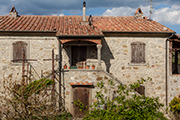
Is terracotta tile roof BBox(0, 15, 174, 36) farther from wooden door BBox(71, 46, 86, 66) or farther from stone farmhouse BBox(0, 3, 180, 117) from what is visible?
wooden door BBox(71, 46, 86, 66)

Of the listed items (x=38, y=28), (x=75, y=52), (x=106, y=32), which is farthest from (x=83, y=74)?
(x=38, y=28)

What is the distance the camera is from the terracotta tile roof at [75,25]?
1174cm

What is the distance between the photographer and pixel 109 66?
1232cm

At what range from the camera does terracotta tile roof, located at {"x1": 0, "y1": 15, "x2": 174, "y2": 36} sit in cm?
1174

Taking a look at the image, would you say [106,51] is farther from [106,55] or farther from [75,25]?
[75,25]

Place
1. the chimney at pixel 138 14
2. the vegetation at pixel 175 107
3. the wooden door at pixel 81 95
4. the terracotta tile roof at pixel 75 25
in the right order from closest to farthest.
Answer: the wooden door at pixel 81 95, the vegetation at pixel 175 107, the terracotta tile roof at pixel 75 25, the chimney at pixel 138 14

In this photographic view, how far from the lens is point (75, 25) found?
41.6 feet

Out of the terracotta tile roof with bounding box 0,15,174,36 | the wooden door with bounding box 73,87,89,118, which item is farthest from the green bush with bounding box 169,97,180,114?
the wooden door with bounding box 73,87,89,118

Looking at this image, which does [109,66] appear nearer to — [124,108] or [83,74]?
[83,74]

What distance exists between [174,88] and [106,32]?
18.8 feet

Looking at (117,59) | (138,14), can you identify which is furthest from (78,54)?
(138,14)

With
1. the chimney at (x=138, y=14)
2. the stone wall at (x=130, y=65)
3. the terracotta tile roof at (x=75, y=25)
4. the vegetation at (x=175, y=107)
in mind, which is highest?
the chimney at (x=138, y=14)

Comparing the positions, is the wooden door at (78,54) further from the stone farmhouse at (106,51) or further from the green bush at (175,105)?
the green bush at (175,105)

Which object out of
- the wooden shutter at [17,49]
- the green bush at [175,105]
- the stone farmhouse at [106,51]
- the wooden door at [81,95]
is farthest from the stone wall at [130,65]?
the wooden shutter at [17,49]
